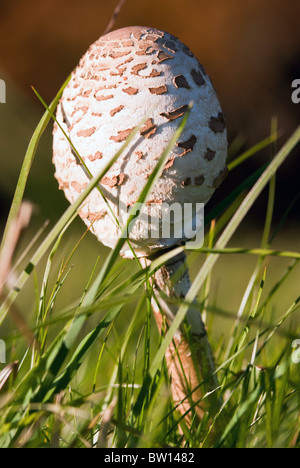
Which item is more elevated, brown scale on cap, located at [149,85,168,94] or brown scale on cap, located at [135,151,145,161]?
brown scale on cap, located at [149,85,168,94]

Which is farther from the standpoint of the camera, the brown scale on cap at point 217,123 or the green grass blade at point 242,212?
the brown scale on cap at point 217,123

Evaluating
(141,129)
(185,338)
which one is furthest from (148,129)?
(185,338)

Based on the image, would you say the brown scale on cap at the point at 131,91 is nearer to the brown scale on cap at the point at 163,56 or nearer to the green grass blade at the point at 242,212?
the brown scale on cap at the point at 163,56

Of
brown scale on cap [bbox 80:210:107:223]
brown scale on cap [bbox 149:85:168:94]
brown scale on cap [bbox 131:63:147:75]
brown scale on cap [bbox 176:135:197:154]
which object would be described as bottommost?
brown scale on cap [bbox 80:210:107:223]

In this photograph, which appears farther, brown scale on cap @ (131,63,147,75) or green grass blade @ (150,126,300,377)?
brown scale on cap @ (131,63,147,75)

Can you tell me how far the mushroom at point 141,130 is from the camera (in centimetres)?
63

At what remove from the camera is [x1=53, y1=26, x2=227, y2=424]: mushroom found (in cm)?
63

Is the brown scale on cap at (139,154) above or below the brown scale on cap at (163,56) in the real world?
below

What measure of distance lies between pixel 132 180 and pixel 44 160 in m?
1.41

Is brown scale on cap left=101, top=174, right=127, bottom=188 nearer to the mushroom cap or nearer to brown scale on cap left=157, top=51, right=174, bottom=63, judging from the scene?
the mushroom cap

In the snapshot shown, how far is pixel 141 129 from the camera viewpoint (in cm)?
63

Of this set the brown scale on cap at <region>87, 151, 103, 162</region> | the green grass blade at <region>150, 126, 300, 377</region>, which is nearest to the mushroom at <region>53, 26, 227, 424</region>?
the brown scale on cap at <region>87, 151, 103, 162</region>

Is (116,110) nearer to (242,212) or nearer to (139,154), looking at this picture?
(139,154)

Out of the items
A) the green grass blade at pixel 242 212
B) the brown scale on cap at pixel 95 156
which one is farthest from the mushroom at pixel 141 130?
the green grass blade at pixel 242 212
